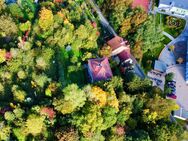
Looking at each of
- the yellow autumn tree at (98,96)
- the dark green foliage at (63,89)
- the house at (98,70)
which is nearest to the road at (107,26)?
the dark green foliage at (63,89)

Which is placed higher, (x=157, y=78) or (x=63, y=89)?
(x=157, y=78)

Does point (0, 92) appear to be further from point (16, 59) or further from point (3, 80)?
point (16, 59)

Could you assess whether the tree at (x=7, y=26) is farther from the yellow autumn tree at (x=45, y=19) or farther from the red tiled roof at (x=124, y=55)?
the red tiled roof at (x=124, y=55)

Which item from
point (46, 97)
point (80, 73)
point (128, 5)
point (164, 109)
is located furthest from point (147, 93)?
point (128, 5)

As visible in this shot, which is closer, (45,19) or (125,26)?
(45,19)

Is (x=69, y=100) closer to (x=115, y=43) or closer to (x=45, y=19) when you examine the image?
(x=45, y=19)

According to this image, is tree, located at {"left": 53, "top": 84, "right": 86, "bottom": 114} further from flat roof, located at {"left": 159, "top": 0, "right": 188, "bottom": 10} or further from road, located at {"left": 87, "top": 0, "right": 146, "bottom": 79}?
flat roof, located at {"left": 159, "top": 0, "right": 188, "bottom": 10}

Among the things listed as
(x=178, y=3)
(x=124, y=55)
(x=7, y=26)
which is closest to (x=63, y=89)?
(x=7, y=26)
